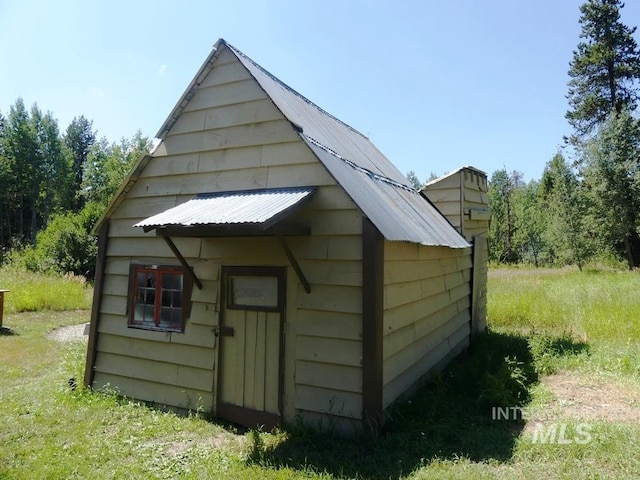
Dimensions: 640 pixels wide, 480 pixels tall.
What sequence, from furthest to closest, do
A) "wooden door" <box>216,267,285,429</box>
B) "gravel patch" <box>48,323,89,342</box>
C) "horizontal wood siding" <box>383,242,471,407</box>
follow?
"gravel patch" <box>48,323,89,342</box> < "wooden door" <box>216,267,285,429</box> < "horizontal wood siding" <box>383,242,471,407</box>

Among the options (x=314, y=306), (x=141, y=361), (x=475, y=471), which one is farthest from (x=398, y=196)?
(x=141, y=361)

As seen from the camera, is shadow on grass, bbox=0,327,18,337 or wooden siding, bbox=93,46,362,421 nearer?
wooden siding, bbox=93,46,362,421

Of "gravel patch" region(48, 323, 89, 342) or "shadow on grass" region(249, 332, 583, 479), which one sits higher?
"shadow on grass" region(249, 332, 583, 479)

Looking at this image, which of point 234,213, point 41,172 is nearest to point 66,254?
point 234,213

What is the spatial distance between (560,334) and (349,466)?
7192 millimetres

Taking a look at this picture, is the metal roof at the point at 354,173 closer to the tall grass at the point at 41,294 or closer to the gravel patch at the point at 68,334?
the gravel patch at the point at 68,334

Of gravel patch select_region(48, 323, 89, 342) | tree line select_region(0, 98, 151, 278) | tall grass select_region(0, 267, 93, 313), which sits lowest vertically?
gravel patch select_region(48, 323, 89, 342)

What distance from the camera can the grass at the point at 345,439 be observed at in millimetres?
3576

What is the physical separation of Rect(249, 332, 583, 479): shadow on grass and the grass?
0.5 inches

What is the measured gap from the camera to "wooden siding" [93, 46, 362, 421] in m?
4.46

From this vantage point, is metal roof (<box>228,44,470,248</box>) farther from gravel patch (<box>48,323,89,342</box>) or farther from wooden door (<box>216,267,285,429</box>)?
gravel patch (<box>48,323,89,342</box>)

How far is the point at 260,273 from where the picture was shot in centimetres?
497

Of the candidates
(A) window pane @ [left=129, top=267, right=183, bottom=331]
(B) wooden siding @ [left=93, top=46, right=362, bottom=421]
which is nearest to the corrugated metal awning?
(B) wooden siding @ [left=93, top=46, right=362, bottom=421]

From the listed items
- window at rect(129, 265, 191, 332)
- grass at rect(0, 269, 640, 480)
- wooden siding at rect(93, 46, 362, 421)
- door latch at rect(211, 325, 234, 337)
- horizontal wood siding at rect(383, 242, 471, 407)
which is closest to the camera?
grass at rect(0, 269, 640, 480)
